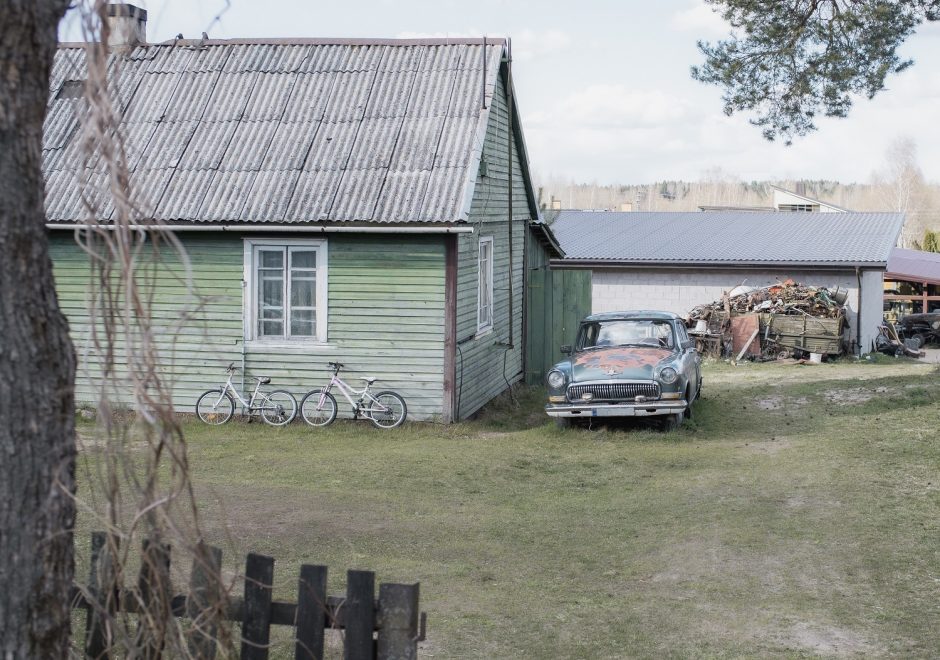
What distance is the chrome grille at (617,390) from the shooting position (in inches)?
567

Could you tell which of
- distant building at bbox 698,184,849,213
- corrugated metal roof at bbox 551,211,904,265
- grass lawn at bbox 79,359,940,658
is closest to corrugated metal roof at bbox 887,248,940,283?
corrugated metal roof at bbox 551,211,904,265

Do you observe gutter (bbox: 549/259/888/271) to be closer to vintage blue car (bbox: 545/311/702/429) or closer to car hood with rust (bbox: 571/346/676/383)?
vintage blue car (bbox: 545/311/702/429)

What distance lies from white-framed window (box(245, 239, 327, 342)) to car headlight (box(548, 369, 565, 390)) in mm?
3328

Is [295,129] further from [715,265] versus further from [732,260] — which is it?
[732,260]

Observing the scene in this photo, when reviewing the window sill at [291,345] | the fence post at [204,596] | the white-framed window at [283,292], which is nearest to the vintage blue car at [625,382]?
the window sill at [291,345]

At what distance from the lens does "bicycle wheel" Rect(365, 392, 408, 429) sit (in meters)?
15.2

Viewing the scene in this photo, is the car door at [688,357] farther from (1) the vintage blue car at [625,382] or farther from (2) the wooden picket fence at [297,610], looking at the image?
(2) the wooden picket fence at [297,610]

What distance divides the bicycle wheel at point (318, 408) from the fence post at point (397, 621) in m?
11.0

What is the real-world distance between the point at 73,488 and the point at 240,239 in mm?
12241

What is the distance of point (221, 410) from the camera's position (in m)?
15.6

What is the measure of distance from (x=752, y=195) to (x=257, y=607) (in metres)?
140

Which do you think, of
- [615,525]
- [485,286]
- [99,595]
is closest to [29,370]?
[99,595]

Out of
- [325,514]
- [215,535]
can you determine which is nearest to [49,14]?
[215,535]

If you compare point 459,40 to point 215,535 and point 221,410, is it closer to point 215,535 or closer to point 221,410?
point 221,410
